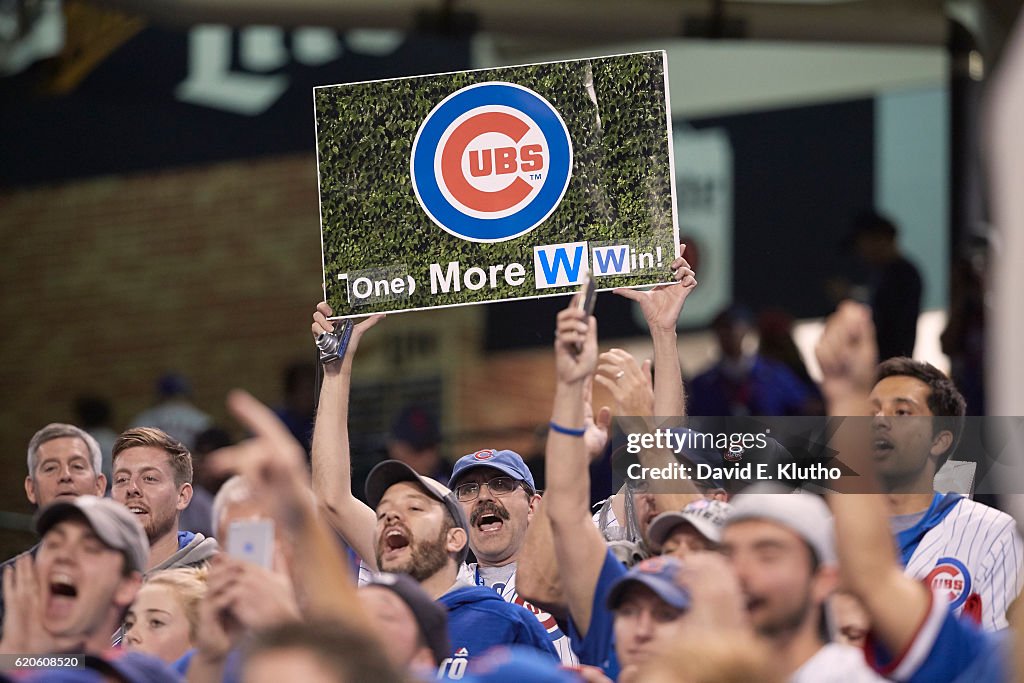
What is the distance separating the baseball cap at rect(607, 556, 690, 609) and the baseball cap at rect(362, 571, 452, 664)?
0.33m

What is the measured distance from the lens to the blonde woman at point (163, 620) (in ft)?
13.1

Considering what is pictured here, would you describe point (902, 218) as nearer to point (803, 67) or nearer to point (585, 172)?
point (803, 67)

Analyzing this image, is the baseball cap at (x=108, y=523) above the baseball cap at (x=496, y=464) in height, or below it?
below

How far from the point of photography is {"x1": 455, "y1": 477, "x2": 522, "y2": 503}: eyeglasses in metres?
4.89

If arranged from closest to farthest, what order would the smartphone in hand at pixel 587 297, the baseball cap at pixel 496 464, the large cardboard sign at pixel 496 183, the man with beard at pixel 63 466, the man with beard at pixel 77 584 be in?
the man with beard at pixel 77 584
the smartphone in hand at pixel 587 297
the large cardboard sign at pixel 496 183
the man with beard at pixel 63 466
the baseball cap at pixel 496 464

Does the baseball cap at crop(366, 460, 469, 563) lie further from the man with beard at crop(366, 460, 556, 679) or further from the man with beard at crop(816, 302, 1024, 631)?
the man with beard at crop(816, 302, 1024, 631)

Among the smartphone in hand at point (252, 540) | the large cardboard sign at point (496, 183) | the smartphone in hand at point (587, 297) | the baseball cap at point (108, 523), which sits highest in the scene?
the large cardboard sign at point (496, 183)

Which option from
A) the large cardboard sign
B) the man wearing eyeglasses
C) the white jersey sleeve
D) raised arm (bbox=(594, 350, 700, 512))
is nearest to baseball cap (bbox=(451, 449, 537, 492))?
the man wearing eyeglasses

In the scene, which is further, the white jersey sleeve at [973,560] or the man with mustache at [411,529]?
the man with mustache at [411,529]

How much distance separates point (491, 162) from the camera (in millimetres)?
4508

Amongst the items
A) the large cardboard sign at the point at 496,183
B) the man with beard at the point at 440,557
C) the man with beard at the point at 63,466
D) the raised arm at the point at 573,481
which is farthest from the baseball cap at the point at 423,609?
the man with beard at the point at 63,466

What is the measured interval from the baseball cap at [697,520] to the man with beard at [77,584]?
104 centimetres

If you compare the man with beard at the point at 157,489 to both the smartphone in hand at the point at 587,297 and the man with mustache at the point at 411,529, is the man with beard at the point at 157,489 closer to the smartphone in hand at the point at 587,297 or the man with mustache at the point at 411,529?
the man with mustache at the point at 411,529

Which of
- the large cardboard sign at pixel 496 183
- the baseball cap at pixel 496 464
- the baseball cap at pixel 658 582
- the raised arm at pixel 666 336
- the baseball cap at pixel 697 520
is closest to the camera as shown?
the baseball cap at pixel 658 582
